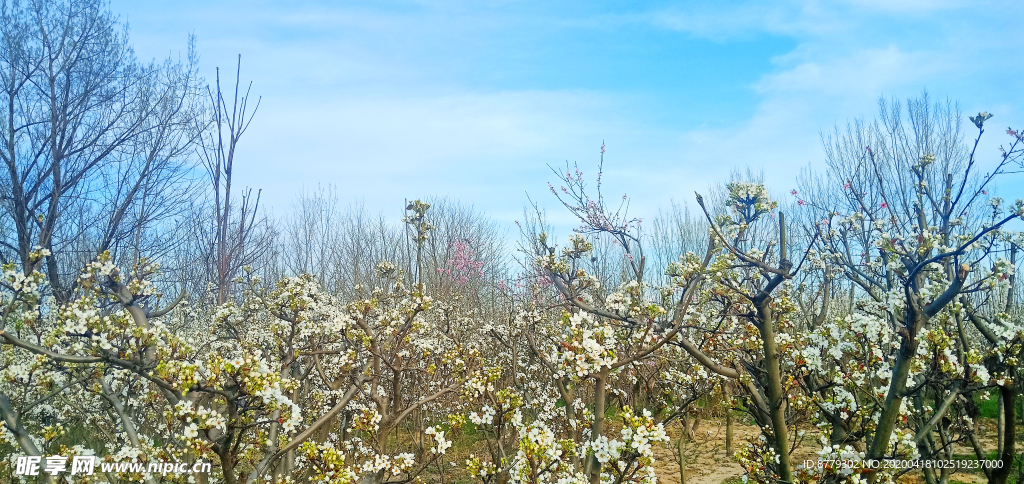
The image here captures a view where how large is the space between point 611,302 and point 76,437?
24.3 ft

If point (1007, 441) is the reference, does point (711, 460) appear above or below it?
below

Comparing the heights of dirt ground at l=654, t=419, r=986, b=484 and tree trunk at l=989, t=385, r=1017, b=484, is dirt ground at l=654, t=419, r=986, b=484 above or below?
below

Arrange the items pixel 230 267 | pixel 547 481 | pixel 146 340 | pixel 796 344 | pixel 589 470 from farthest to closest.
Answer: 1. pixel 796 344
2. pixel 230 267
3. pixel 547 481
4. pixel 589 470
5. pixel 146 340

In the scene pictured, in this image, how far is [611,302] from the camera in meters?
3.89

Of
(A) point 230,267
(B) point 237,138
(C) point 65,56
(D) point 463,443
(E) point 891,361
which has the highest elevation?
(C) point 65,56

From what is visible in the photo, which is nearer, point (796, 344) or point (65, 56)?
point (796, 344)

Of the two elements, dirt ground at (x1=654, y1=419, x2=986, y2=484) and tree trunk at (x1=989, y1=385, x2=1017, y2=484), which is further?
dirt ground at (x1=654, y1=419, x2=986, y2=484)

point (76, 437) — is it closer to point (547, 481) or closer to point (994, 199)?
point (547, 481)

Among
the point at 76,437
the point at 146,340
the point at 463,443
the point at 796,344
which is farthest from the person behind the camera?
the point at 463,443

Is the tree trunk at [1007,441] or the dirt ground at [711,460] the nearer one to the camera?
the tree trunk at [1007,441]

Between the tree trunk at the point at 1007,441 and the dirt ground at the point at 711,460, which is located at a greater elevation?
the tree trunk at the point at 1007,441

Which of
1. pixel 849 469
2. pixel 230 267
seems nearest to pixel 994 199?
pixel 849 469

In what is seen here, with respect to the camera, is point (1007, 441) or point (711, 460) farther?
point (711, 460)

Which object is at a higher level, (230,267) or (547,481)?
(230,267)
